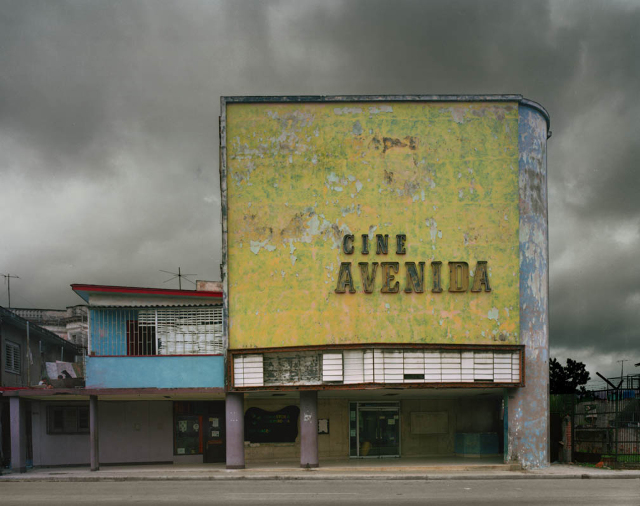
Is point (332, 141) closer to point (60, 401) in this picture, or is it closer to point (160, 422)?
point (160, 422)

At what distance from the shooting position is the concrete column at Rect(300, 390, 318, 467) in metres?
26.0

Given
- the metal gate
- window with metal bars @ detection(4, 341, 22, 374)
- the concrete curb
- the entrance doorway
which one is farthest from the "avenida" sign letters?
window with metal bars @ detection(4, 341, 22, 374)

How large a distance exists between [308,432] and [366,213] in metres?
8.45

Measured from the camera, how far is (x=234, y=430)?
26.3 metres

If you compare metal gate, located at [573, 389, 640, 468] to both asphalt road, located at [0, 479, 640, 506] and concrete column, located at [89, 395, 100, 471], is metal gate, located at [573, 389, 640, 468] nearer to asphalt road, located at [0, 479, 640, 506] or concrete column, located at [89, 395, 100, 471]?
asphalt road, located at [0, 479, 640, 506]

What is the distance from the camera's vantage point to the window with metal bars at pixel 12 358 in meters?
31.8

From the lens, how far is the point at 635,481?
21.9 m

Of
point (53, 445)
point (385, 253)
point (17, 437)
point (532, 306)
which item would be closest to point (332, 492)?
point (385, 253)

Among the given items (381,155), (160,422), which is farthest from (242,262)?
(160,422)

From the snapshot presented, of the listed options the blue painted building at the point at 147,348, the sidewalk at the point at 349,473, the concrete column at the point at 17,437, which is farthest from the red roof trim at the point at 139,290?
the sidewalk at the point at 349,473

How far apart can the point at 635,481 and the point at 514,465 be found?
4741mm

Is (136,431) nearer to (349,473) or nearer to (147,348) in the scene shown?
(147,348)

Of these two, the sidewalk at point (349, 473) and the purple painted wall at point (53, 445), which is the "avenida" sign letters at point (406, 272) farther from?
the purple painted wall at point (53, 445)

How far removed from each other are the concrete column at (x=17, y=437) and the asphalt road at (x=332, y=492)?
2.96 metres
